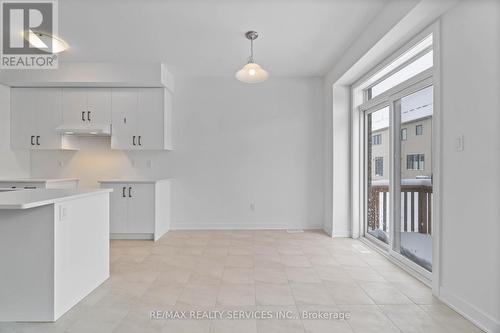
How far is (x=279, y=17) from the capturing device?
307 centimetres

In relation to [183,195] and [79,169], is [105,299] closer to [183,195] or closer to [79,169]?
[183,195]

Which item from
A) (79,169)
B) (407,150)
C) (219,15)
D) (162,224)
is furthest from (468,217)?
(79,169)

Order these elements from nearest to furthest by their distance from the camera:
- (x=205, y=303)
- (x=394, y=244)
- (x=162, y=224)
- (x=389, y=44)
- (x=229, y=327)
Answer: (x=229, y=327) → (x=205, y=303) → (x=389, y=44) → (x=394, y=244) → (x=162, y=224)

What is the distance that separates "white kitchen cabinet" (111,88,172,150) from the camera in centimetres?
463

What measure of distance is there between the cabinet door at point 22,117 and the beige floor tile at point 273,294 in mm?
4371

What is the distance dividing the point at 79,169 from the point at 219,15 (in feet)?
12.0

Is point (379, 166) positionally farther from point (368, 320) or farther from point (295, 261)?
point (368, 320)

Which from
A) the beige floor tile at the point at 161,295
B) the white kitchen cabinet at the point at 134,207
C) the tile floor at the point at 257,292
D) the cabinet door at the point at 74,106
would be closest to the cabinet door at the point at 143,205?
the white kitchen cabinet at the point at 134,207

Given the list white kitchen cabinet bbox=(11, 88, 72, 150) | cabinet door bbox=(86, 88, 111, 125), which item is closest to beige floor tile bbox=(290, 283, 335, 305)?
cabinet door bbox=(86, 88, 111, 125)

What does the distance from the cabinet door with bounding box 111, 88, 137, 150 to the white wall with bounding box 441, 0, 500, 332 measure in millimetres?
4149

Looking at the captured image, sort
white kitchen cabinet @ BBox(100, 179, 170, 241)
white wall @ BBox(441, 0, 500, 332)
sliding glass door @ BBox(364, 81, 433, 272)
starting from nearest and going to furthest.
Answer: white wall @ BBox(441, 0, 500, 332), sliding glass door @ BBox(364, 81, 433, 272), white kitchen cabinet @ BBox(100, 179, 170, 241)

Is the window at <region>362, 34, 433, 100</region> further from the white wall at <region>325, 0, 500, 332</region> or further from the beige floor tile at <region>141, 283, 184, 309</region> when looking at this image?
the beige floor tile at <region>141, 283, 184, 309</region>

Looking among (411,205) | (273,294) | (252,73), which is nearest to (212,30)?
(252,73)

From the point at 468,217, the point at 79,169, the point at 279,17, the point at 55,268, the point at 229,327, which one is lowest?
the point at 229,327
